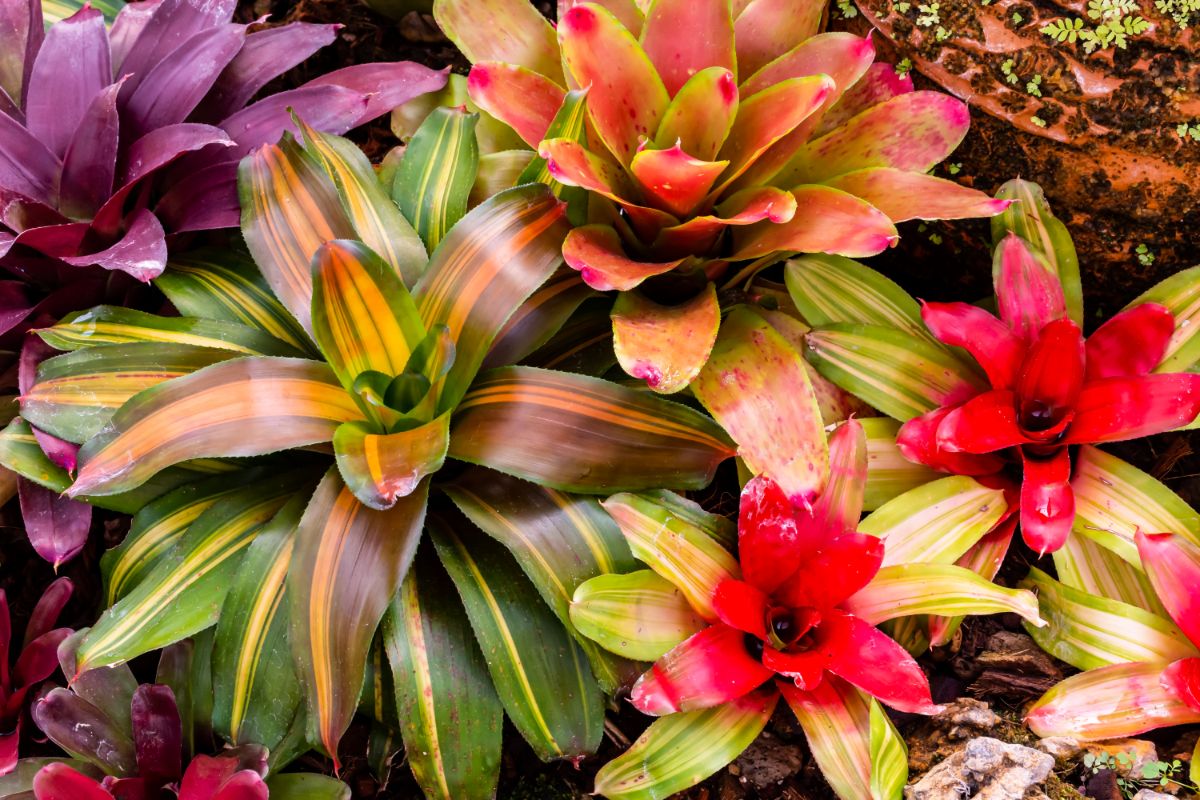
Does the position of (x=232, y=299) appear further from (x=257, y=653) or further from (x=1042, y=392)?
(x=1042, y=392)

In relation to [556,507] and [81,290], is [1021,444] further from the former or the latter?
[81,290]

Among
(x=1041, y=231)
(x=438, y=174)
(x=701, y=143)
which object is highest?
(x=701, y=143)

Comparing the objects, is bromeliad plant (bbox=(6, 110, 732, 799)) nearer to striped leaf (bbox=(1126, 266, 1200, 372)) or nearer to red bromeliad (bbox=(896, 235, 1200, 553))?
red bromeliad (bbox=(896, 235, 1200, 553))

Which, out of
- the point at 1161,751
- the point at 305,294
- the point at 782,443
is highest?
the point at 305,294

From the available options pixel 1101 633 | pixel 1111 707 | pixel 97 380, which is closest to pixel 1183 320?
pixel 1101 633

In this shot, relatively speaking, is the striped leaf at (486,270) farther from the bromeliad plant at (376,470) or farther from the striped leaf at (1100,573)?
the striped leaf at (1100,573)

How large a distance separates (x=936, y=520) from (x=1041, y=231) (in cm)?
75

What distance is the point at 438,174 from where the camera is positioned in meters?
2.10

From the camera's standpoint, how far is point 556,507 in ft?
6.01

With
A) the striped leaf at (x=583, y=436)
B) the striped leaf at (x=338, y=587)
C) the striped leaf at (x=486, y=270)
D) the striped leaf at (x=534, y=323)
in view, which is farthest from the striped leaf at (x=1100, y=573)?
the striped leaf at (x=338, y=587)

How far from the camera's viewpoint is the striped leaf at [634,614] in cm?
172

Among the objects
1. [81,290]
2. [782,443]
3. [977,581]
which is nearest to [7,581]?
[81,290]

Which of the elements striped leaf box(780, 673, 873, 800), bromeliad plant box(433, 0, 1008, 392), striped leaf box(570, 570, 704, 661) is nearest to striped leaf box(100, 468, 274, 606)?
striped leaf box(570, 570, 704, 661)

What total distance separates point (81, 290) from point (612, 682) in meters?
1.54
